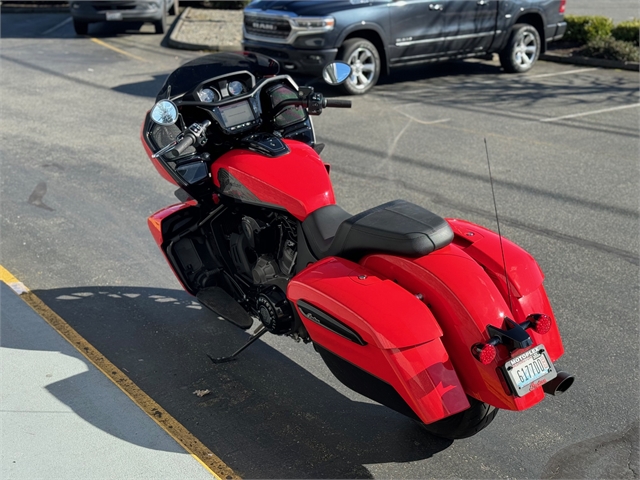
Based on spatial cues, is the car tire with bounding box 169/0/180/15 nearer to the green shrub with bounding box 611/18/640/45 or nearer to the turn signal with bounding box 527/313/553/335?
the green shrub with bounding box 611/18/640/45

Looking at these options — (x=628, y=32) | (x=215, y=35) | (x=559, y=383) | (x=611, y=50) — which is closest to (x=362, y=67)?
(x=611, y=50)

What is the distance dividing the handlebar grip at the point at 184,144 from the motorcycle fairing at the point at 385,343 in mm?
1120

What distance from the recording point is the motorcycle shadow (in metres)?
3.92

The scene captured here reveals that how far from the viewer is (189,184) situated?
4.62 meters

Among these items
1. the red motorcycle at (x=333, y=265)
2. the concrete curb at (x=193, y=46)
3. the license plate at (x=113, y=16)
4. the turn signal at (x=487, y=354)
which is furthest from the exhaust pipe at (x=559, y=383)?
the license plate at (x=113, y=16)

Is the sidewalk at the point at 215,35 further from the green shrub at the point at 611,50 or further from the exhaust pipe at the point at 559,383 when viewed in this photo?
the exhaust pipe at the point at 559,383

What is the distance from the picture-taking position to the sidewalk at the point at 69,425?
147 inches

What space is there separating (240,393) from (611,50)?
1201cm

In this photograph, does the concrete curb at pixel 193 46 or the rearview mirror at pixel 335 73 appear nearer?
the rearview mirror at pixel 335 73

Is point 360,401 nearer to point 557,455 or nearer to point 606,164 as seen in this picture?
point 557,455

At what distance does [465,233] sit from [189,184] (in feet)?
5.41

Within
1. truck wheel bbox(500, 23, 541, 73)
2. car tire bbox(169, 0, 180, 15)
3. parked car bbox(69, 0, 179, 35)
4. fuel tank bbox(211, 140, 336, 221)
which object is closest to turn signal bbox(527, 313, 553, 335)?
fuel tank bbox(211, 140, 336, 221)

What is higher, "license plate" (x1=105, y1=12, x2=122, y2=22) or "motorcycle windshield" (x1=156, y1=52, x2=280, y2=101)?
"motorcycle windshield" (x1=156, y1=52, x2=280, y2=101)

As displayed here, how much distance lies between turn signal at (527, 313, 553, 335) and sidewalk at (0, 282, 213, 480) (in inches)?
64.7
